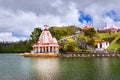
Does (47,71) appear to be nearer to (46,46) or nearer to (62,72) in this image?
(62,72)

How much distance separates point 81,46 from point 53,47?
14.2 metres

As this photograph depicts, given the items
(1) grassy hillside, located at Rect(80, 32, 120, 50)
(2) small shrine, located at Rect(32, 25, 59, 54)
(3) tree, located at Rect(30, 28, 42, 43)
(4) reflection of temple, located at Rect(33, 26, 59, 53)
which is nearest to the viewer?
(2) small shrine, located at Rect(32, 25, 59, 54)

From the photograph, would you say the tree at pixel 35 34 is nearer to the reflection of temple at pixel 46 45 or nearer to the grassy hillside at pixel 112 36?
the reflection of temple at pixel 46 45


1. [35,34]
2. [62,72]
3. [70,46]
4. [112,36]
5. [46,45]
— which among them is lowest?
[62,72]

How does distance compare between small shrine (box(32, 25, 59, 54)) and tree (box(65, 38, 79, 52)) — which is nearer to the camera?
tree (box(65, 38, 79, 52))

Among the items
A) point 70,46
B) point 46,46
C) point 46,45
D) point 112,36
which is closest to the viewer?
point 70,46

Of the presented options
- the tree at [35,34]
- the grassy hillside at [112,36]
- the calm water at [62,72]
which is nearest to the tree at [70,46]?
the grassy hillside at [112,36]

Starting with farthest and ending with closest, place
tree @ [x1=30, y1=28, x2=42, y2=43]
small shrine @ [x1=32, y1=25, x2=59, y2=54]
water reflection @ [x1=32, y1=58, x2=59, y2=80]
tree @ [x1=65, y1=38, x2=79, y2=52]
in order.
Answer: tree @ [x1=30, y1=28, x2=42, y2=43], small shrine @ [x1=32, y1=25, x2=59, y2=54], tree @ [x1=65, y1=38, x2=79, y2=52], water reflection @ [x1=32, y1=58, x2=59, y2=80]

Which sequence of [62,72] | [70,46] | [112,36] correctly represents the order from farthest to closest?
[112,36]
[70,46]
[62,72]

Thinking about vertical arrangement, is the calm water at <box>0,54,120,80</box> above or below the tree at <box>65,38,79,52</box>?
below

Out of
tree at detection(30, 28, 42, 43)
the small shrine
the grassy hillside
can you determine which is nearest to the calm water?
the small shrine

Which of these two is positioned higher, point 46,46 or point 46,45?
point 46,45

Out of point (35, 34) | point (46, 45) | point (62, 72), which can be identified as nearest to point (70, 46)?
point (46, 45)

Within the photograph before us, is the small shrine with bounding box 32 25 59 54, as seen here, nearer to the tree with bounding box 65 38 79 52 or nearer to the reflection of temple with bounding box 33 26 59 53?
the reflection of temple with bounding box 33 26 59 53
